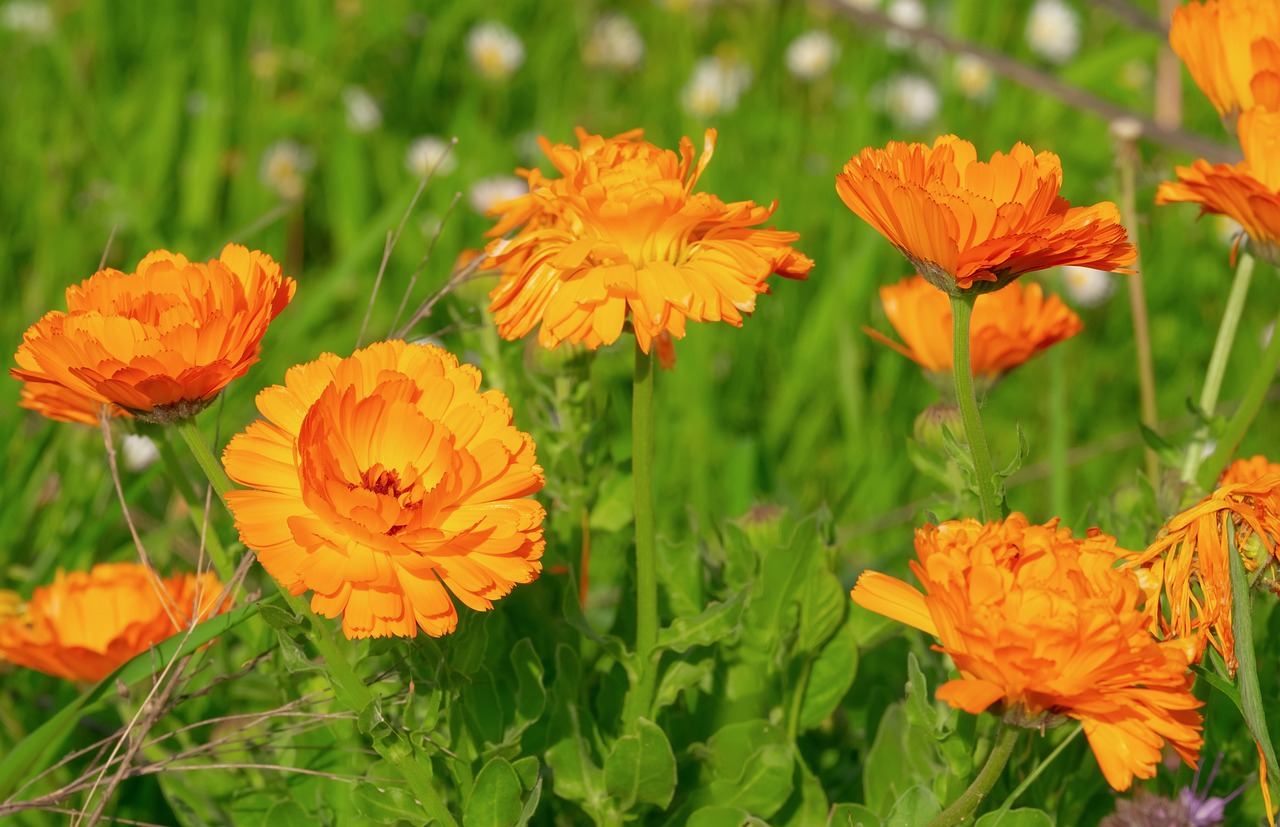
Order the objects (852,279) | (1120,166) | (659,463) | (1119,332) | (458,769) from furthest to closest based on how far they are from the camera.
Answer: (1119,332), (852,279), (659,463), (1120,166), (458,769)

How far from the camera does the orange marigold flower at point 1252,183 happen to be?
1017mm

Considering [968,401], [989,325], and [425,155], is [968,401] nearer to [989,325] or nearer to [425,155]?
[989,325]

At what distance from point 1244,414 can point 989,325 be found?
0.29 metres

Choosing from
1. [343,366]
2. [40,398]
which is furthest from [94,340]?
[40,398]

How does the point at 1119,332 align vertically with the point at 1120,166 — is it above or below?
below

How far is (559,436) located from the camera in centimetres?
133

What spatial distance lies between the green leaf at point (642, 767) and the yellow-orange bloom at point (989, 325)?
1.49ft

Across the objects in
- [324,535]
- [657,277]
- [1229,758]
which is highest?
[657,277]

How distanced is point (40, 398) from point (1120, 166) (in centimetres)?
122

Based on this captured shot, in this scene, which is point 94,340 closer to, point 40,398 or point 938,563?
point 40,398

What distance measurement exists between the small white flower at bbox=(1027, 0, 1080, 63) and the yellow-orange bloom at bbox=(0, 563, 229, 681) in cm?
259

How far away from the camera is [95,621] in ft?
4.47

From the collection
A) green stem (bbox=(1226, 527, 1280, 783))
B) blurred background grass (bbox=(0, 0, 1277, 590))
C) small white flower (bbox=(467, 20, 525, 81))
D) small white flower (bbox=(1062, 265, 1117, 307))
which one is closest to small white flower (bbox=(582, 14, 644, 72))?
blurred background grass (bbox=(0, 0, 1277, 590))

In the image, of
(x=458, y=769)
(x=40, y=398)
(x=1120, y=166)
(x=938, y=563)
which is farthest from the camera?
(x=1120, y=166)
